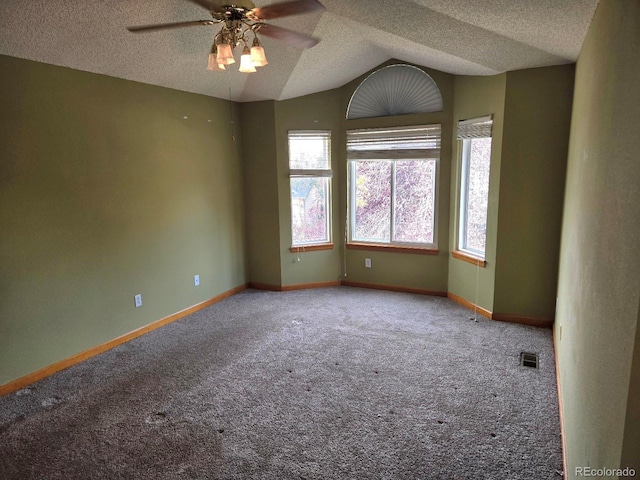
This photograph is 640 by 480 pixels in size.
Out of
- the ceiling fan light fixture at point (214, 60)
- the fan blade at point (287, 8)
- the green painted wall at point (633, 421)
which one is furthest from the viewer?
the ceiling fan light fixture at point (214, 60)

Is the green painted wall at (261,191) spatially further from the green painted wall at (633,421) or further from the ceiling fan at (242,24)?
the green painted wall at (633,421)

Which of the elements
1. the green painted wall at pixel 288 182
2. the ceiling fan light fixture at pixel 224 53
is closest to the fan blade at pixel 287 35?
the ceiling fan light fixture at pixel 224 53

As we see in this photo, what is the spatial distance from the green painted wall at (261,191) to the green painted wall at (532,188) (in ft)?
8.34

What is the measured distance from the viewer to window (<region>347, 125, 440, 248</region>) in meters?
4.58

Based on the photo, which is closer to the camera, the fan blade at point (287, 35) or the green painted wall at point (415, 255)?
the fan blade at point (287, 35)

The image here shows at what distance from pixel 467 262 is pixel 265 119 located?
2857 mm

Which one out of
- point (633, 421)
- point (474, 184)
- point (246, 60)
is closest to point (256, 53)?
point (246, 60)

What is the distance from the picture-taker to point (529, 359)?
10.2ft

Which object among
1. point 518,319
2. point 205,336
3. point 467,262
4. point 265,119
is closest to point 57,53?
point 265,119

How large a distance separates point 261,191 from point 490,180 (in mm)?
2617

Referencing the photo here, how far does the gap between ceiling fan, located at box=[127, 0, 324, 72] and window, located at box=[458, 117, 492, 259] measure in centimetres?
222

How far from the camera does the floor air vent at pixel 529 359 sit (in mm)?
3030
